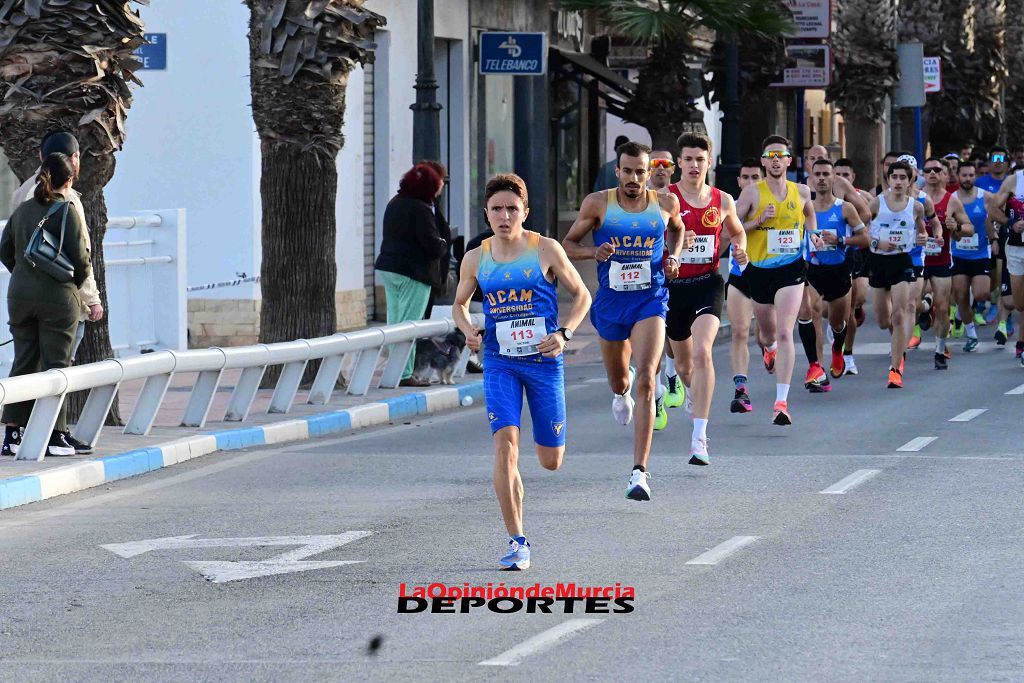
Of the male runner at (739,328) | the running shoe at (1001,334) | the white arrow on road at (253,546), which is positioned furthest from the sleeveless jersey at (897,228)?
the white arrow on road at (253,546)

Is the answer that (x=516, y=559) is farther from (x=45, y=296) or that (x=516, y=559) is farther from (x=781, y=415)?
(x=781, y=415)

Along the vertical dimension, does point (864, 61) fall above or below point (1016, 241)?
above

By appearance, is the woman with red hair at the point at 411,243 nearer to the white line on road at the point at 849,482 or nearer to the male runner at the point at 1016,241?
the male runner at the point at 1016,241

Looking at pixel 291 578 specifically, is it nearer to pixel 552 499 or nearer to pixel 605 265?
pixel 552 499

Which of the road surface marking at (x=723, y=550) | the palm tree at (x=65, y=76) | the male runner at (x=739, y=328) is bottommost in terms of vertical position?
the road surface marking at (x=723, y=550)

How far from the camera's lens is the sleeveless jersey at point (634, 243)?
1159 centimetres

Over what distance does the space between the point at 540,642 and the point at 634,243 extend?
14.8 ft

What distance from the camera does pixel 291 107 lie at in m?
16.8

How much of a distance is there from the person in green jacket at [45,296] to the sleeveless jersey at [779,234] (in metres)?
4.87

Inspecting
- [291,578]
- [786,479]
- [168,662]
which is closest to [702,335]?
[786,479]

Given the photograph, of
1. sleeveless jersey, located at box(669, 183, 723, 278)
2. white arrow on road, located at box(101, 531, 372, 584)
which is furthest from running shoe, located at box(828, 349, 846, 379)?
white arrow on road, located at box(101, 531, 372, 584)

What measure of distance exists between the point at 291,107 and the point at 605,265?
5.75m

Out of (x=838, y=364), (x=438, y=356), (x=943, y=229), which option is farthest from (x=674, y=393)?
(x=943, y=229)

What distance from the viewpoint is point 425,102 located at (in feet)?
66.7
